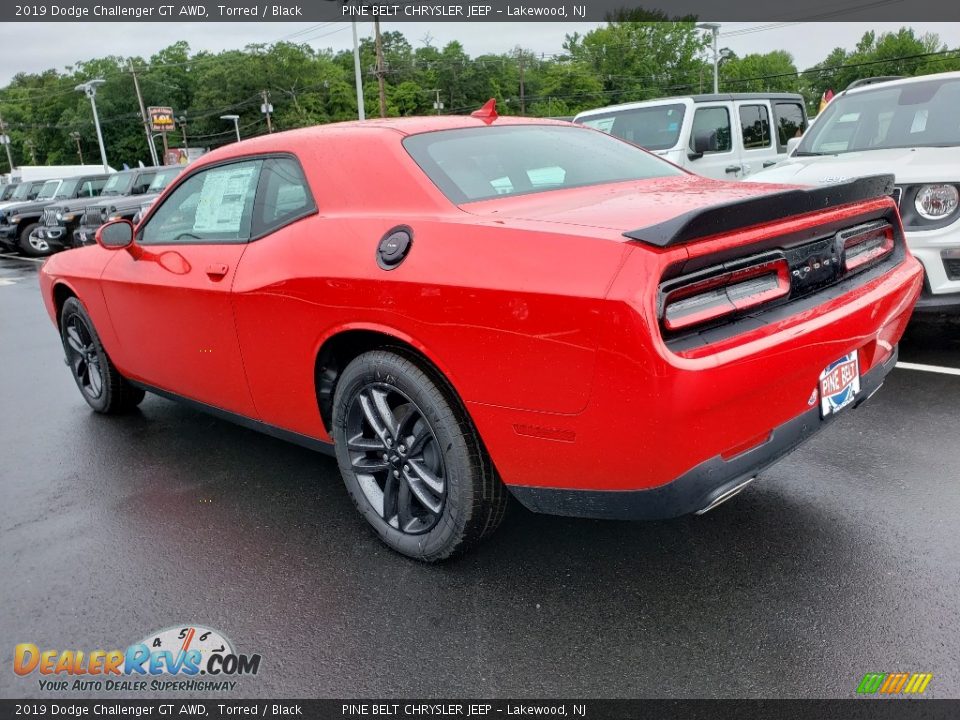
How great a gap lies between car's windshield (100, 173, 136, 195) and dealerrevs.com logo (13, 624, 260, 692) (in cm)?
1658

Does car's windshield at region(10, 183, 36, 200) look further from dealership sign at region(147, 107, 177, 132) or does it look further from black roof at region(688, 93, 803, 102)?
dealership sign at region(147, 107, 177, 132)

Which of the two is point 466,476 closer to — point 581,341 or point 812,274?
point 581,341

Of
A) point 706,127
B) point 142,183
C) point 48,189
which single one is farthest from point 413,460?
point 48,189

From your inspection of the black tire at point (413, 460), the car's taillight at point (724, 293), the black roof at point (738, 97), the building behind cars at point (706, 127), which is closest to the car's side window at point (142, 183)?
the building behind cars at point (706, 127)

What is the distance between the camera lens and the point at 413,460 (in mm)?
2768

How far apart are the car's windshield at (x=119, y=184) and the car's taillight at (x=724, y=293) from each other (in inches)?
682

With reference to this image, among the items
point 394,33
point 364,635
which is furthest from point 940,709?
point 394,33

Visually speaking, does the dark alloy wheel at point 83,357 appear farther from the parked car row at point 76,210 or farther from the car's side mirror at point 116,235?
the parked car row at point 76,210

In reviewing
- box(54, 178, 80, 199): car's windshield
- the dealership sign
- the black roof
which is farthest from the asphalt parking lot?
the dealership sign

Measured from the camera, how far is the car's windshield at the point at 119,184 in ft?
56.2

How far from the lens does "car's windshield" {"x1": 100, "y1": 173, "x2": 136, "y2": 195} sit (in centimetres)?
1712

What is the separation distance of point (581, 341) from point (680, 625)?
979 mm

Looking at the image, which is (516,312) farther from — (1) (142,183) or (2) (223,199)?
(1) (142,183)

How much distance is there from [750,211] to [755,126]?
8847 mm
